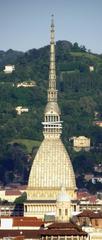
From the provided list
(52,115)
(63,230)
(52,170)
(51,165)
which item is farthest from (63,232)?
(52,115)

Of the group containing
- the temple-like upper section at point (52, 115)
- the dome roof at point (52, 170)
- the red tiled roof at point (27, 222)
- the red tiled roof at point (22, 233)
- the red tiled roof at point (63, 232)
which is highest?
the temple-like upper section at point (52, 115)

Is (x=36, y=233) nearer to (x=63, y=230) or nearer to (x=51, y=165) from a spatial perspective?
(x=63, y=230)

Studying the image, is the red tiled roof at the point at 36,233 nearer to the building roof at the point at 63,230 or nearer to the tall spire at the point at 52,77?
the building roof at the point at 63,230

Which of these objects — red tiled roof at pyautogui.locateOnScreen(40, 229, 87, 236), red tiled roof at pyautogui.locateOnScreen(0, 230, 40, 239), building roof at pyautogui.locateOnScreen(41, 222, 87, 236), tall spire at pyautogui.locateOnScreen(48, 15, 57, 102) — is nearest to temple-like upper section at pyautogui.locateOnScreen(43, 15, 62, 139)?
tall spire at pyautogui.locateOnScreen(48, 15, 57, 102)

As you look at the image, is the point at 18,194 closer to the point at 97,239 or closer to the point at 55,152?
the point at 55,152

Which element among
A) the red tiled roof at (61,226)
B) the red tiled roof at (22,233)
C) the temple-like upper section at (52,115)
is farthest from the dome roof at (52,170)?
the red tiled roof at (61,226)

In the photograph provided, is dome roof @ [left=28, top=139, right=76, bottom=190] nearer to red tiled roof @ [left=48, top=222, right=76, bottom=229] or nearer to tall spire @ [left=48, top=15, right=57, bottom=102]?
tall spire @ [left=48, top=15, right=57, bottom=102]

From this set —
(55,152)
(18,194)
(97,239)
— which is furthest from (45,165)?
(97,239)
